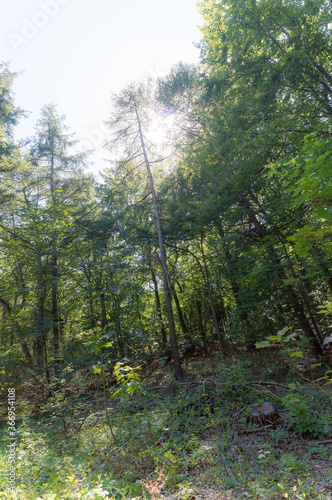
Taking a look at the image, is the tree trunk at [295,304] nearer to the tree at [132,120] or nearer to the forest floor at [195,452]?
the forest floor at [195,452]

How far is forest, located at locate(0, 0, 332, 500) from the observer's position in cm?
338

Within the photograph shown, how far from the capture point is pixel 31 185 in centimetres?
1240

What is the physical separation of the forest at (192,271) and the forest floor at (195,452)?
4 centimetres

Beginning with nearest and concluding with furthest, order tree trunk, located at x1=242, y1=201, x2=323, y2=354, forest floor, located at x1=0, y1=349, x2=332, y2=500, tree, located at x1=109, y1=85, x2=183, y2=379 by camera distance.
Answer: forest floor, located at x1=0, y1=349, x2=332, y2=500 < tree trunk, located at x1=242, y1=201, x2=323, y2=354 < tree, located at x1=109, y1=85, x2=183, y2=379

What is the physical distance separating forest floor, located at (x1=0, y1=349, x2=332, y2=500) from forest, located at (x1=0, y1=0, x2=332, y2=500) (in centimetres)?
4

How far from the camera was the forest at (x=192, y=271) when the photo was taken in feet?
11.1

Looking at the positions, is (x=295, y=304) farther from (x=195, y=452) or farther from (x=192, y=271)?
(x=192, y=271)

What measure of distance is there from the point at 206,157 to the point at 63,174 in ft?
29.9

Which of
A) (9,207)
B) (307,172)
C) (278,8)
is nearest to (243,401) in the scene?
(307,172)

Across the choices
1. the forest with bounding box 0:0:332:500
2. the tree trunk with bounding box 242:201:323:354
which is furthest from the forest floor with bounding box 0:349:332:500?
the tree trunk with bounding box 242:201:323:354

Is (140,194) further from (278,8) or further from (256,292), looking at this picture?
(278,8)

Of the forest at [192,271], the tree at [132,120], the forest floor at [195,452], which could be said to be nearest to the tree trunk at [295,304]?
the forest at [192,271]

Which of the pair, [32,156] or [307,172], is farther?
[32,156]

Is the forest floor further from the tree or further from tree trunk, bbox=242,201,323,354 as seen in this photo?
the tree
